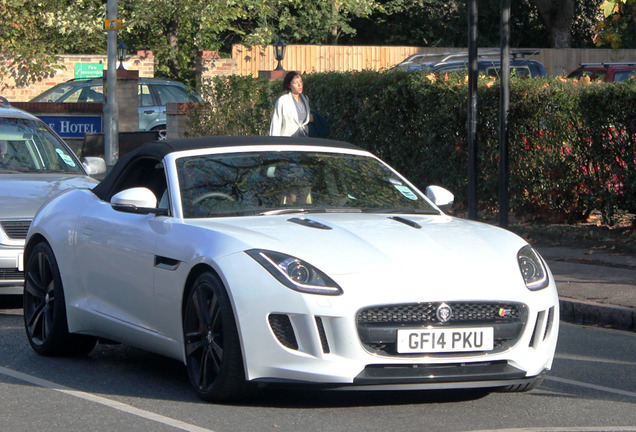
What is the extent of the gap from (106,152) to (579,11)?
2497 cm

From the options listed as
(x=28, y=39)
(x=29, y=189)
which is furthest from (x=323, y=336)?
(x=28, y=39)

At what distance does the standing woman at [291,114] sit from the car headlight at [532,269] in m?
6.23

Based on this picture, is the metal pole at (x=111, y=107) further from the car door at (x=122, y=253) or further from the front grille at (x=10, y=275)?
the car door at (x=122, y=253)

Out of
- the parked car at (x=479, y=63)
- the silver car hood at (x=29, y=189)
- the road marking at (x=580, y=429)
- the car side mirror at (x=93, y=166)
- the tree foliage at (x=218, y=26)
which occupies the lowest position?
the road marking at (x=580, y=429)

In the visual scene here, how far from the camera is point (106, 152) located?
76.7 ft

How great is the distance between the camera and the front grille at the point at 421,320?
5465 mm

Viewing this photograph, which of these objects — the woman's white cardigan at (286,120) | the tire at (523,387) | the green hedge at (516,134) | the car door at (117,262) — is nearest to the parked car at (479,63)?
the green hedge at (516,134)

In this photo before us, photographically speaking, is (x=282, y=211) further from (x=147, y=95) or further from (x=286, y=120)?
(x=147, y=95)

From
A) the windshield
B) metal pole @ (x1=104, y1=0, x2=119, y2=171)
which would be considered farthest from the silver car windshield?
metal pole @ (x1=104, y1=0, x2=119, y2=171)

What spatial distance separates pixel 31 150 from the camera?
35.3 feet

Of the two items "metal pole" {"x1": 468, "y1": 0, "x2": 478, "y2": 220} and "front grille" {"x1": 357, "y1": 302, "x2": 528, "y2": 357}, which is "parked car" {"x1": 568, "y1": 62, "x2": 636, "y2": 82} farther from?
"front grille" {"x1": 357, "y1": 302, "x2": 528, "y2": 357}

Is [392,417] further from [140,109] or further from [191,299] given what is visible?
[140,109]

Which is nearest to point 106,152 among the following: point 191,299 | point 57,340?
point 57,340

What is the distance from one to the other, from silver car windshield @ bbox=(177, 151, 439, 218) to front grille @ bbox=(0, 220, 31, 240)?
9.57 feet
